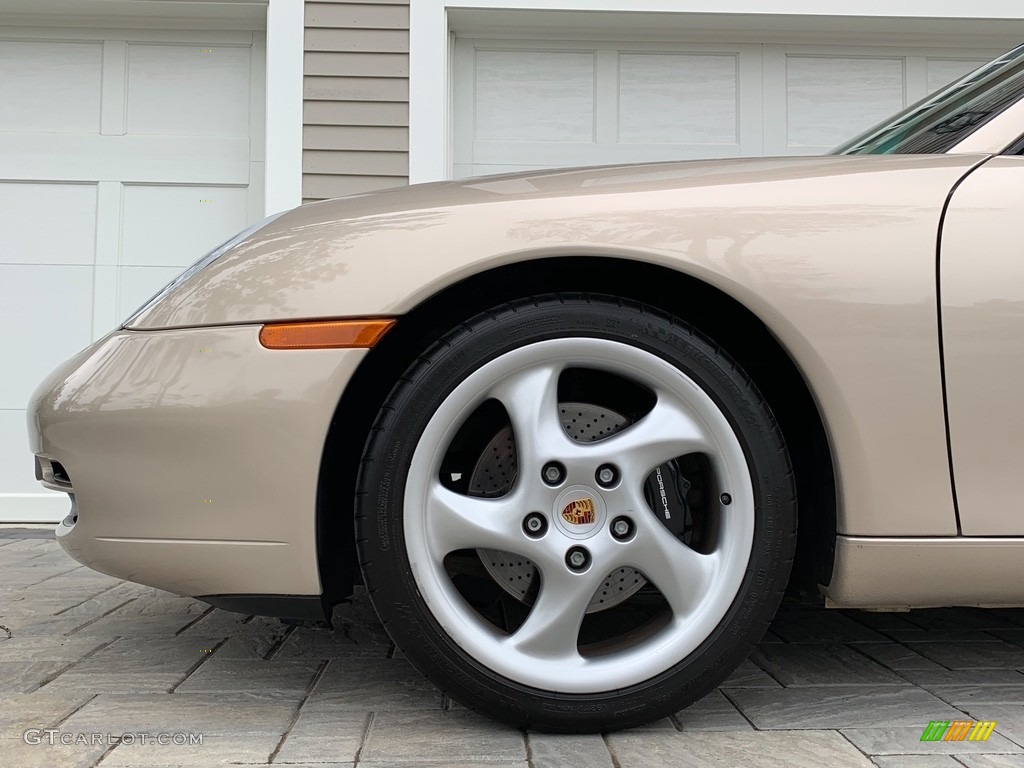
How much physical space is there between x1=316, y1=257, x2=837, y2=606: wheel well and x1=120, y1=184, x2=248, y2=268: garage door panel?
9.70ft

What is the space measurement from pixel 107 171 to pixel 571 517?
3643mm

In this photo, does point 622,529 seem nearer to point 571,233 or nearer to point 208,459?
point 571,233

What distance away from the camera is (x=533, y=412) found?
135 centimetres

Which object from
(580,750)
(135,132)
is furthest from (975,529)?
(135,132)

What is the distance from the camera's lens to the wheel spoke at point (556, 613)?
1333mm

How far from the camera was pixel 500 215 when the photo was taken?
137cm

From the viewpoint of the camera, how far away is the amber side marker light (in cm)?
133

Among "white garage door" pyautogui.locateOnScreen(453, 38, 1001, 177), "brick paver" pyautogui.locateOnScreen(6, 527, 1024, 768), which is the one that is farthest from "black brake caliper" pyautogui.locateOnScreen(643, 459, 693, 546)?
"white garage door" pyautogui.locateOnScreen(453, 38, 1001, 177)

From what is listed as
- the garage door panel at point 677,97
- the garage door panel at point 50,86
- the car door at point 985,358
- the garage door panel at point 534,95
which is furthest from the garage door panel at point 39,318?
the car door at point 985,358

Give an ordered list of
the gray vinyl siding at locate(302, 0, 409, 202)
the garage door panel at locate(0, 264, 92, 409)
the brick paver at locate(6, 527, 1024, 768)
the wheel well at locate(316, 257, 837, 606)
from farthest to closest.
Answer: the garage door panel at locate(0, 264, 92, 409) < the gray vinyl siding at locate(302, 0, 409, 202) < the wheel well at locate(316, 257, 837, 606) < the brick paver at locate(6, 527, 1024, 768)

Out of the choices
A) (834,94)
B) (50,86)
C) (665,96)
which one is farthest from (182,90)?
(834,94)

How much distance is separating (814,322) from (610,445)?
369mm

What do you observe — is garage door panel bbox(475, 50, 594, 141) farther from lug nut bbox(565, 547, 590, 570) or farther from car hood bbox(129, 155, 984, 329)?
Answer: lug nut bbox(565, 547, 590, 570)

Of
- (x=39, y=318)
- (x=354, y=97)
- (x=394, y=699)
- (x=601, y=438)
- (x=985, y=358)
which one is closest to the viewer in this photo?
(x=985, y=358)
